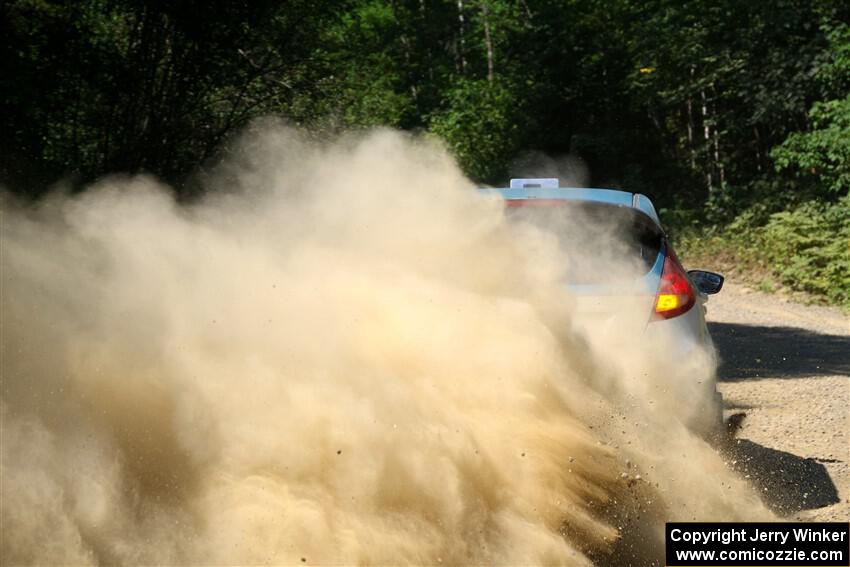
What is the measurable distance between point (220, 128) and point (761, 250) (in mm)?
14505

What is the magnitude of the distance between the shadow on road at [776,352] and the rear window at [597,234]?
539 centimetres

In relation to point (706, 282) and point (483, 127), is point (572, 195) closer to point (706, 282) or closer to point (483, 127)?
point (706, 282)

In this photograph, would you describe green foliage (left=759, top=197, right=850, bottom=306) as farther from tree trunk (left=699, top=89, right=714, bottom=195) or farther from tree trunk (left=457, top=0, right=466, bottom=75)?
tree trunk (left=457, top=0, right=466, bottom=75)

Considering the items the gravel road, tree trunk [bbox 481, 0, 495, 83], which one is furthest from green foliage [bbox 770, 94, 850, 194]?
tree trunk [bbox 481, 0, 495, 83]

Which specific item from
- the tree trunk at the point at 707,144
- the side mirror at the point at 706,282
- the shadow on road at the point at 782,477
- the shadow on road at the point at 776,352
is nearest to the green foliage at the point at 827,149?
the tree trunk at the point at 707,144

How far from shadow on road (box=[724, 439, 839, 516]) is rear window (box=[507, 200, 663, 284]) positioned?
1457 mm

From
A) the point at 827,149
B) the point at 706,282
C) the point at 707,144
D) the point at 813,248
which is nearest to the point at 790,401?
the point at 706,282

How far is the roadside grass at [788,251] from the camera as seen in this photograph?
19.2m

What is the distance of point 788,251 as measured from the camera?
21328mm

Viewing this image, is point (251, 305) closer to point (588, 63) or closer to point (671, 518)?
point (671, 518)

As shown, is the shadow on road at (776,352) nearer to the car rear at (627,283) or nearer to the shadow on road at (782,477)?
the shadow on road at (782,477)

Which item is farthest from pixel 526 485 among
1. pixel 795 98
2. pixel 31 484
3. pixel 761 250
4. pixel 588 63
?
pixel 588 63

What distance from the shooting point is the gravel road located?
6652mm

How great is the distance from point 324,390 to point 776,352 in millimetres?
10220
